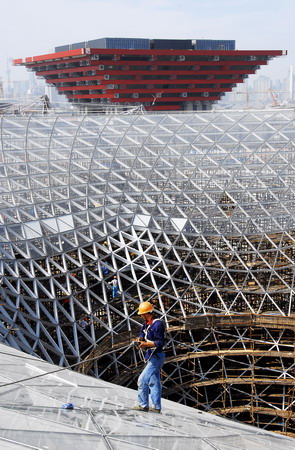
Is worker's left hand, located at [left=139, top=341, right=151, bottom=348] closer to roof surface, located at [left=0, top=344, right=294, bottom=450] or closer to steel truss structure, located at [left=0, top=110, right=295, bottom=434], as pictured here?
roof surface, located at [left=0, top=344, right=294, bottom=450]

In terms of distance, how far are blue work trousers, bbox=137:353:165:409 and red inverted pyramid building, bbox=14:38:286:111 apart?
112 meters

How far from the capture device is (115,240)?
123 ft

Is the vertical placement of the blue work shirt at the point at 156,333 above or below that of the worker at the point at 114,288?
above

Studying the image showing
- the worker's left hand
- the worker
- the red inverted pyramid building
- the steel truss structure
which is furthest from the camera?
the red inverted pyramid building

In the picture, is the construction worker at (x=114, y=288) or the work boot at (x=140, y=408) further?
the construction worker at (x=114, y=288)

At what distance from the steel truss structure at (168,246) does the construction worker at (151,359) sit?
56.9 ft

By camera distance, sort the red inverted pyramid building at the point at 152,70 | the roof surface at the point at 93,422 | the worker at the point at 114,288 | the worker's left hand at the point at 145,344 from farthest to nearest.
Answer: the red inverted pyramid building at the point at 152,70, the worker at the point at 114,288, the worker's left hand at the point at 145,344, the roof surface at the point at 93,422

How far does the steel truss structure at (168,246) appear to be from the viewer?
33.9 metres

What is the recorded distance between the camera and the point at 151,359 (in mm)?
14859

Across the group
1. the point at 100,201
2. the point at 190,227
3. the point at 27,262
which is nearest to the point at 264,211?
the point at 190,227

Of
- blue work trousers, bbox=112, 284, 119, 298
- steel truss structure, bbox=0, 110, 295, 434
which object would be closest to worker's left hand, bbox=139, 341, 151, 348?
steel truss structure, bbox=0, 110, 295, 434

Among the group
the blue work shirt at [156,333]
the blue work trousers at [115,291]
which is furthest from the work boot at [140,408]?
the blue work trousers at [115,291]

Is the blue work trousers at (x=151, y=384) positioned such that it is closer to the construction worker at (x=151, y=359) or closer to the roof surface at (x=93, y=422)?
the construction worker at (x=151, y=359)

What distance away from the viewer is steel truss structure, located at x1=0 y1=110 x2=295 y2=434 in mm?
33938
